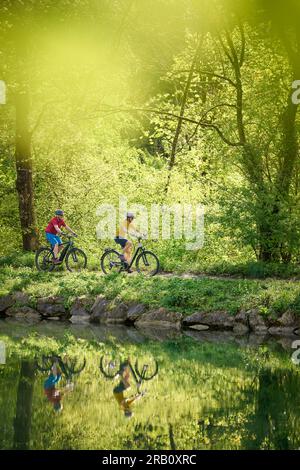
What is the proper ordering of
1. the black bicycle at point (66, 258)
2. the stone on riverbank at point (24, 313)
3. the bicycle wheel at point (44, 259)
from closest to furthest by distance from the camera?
the stone on riverbank at point (24, 313) < the black bicycle at point (66, 258) < the bicycle wheel at point (44, 259)

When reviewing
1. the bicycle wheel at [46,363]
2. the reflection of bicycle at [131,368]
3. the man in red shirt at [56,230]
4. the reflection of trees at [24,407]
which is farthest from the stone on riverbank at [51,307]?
the reflection of trees at [24,407]

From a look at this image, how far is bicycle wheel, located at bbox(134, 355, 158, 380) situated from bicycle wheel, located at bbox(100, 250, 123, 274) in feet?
24.7

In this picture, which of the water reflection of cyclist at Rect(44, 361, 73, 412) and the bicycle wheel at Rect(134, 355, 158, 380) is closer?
the water reflection of cyclist at Rect(44, 361, 73, 412)

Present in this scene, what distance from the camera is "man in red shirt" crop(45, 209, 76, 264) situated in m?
21.8

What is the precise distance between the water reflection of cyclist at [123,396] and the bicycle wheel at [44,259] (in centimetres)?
1005

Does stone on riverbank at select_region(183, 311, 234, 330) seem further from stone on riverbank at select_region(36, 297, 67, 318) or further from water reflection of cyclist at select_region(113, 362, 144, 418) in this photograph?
water reflection of cyclist at select_region(113, 362, 144, 418)

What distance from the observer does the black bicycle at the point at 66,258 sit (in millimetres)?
22625

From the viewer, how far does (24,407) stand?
10.2 metres

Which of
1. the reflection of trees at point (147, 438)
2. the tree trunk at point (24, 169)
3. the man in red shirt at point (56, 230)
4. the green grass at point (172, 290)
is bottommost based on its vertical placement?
the reflection of trees at point (147, 438)

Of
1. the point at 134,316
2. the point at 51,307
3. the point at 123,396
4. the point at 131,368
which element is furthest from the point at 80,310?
the point at 123,396

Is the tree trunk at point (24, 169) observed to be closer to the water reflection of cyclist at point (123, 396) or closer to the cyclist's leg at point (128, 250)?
the cyclist's leg at point (128, 250)

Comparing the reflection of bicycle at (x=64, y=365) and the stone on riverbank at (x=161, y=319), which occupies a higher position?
the stone on riverbank at (x=161, y=319)

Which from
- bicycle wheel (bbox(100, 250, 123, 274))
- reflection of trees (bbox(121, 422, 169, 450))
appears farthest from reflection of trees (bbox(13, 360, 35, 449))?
bicycle wheel (bbox(100, 250, 123, 274))
